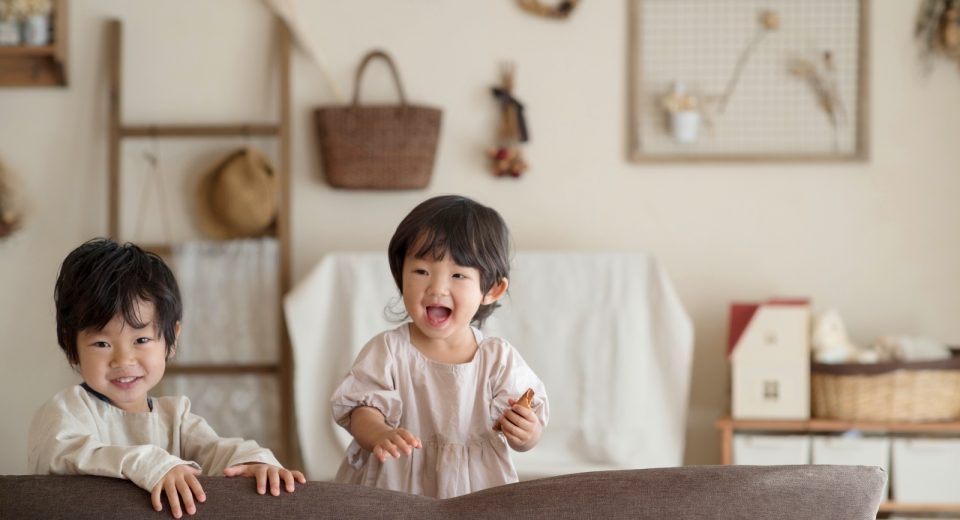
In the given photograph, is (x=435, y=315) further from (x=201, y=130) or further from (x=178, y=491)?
(x=201, y=130)

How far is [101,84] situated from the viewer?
3.67m

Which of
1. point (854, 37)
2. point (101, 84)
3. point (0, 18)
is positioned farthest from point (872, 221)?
point (0, 18)

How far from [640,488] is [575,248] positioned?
2445 millimetres

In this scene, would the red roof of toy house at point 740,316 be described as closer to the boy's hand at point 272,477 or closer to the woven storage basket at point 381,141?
the woven storage basket at point 381,141

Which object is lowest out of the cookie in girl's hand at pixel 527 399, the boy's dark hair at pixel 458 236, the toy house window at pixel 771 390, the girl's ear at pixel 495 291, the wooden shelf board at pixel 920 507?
the wooden shelf board at pixel 920 507

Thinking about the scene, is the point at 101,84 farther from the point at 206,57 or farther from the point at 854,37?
the point at 854,37

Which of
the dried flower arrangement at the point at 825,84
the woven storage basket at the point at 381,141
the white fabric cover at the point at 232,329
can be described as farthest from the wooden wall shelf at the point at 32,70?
the dried flower arrangement at the point at 825,84

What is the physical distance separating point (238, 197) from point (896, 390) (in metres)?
2.08

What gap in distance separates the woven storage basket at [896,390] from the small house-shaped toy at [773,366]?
0.30ft

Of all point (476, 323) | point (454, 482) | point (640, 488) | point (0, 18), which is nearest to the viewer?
point (640, 488)

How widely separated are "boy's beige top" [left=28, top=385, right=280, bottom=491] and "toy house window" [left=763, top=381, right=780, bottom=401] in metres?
1.96

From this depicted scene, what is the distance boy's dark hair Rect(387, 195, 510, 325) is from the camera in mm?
1691

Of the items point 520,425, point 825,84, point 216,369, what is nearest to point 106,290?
point 520,425

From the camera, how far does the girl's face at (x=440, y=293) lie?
66.4 inches
